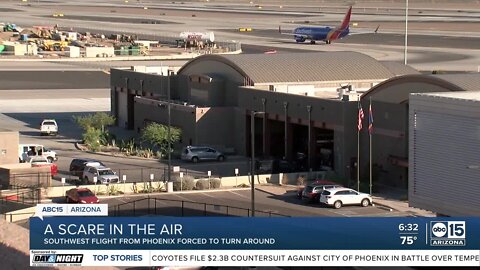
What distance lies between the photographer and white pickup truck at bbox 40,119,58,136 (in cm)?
6121

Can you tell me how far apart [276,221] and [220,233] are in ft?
3.29

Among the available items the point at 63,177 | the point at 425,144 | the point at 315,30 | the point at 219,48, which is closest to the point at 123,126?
the point at 63,177

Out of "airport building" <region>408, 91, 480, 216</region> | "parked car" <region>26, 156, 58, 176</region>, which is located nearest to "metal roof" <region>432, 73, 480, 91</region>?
"airport building" <region>408, 91, 480, 216</region>

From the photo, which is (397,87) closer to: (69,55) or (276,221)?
(276,221)

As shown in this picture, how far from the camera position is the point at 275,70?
186 ft

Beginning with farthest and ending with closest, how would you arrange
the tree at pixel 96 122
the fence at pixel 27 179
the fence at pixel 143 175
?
the tree at pixel 96 122 < the fence at pixel 143 175 < the fence at pixel 27 179

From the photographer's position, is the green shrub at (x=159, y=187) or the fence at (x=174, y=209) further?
the green shrub at (x=159, y=187)

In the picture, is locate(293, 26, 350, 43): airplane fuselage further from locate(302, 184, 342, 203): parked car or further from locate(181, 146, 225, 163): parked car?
locate(302, 184, 342, 203): parked car

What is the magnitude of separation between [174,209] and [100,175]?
708 centimetres

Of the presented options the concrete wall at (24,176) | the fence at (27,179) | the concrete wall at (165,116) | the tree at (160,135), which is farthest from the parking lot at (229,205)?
the concrete wall at (165,116)

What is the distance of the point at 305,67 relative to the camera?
2281 inches

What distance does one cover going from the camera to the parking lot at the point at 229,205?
3950 centimetres

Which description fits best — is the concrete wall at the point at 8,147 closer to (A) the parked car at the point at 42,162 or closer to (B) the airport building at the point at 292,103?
(A) the parked car at the point at 42,162

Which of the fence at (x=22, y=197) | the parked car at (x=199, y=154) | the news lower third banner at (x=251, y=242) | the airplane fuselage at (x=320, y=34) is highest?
the airplane fuselage at (x=320, y=34)
